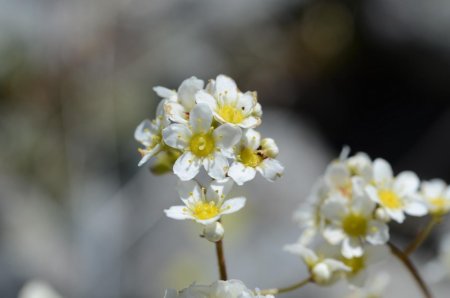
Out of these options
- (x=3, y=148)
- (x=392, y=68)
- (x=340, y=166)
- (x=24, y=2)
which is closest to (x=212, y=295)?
(x=340, y=166)

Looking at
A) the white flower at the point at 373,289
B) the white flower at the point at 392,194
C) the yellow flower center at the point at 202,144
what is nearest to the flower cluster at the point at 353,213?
the white flower at the point at 392,194

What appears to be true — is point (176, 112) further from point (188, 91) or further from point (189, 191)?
point (189, 191)

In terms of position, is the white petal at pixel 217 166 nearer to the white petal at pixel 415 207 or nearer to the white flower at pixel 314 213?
the white flower at pixel 314 213

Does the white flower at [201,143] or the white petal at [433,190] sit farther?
the white petal at [433,190]

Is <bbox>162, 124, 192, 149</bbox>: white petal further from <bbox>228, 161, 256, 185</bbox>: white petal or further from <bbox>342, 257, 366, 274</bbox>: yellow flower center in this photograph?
<bbox>342, 257, 366, 274</bbox>: yellow flower center

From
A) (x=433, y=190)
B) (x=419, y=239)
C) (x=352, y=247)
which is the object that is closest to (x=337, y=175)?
(x=352, y=247)

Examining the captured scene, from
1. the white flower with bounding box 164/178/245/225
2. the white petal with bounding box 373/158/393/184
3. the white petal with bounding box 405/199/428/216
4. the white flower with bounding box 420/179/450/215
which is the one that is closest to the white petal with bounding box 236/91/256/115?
the white flower with bounding box 164/178/245/225
